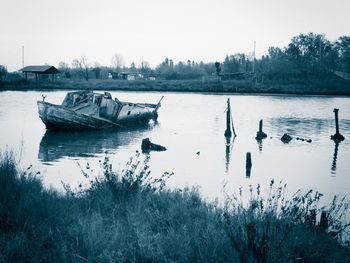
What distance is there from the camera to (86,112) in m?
23.2

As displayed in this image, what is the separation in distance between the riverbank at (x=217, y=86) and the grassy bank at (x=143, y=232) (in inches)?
2558

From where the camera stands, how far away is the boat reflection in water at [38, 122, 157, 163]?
52.9 feet

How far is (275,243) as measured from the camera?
4527 mm

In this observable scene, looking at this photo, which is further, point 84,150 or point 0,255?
point 84,150

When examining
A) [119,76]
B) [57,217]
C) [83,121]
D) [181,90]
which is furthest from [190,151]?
[119,76]

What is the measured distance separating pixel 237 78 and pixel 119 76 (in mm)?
33438

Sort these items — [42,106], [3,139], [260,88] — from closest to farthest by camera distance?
[3,139], [42,106], [260,88]

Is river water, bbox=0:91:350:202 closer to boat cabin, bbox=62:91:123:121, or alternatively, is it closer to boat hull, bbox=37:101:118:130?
boat hull, bbox=37:101:118:130

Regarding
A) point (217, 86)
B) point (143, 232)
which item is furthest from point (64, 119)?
point (217, 86)

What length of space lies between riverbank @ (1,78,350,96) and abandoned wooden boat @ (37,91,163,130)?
46344 millimetres

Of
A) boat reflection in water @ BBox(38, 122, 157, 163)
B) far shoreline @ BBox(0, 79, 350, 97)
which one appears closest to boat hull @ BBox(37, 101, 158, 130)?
boat reflection in water @ BBox(38, 122, 157, 163)

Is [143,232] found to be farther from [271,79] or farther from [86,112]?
[271,79]

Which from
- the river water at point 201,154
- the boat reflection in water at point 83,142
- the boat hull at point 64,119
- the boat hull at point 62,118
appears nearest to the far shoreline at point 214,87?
the river water at point 201,154

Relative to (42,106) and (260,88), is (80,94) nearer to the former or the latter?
(42,106)
